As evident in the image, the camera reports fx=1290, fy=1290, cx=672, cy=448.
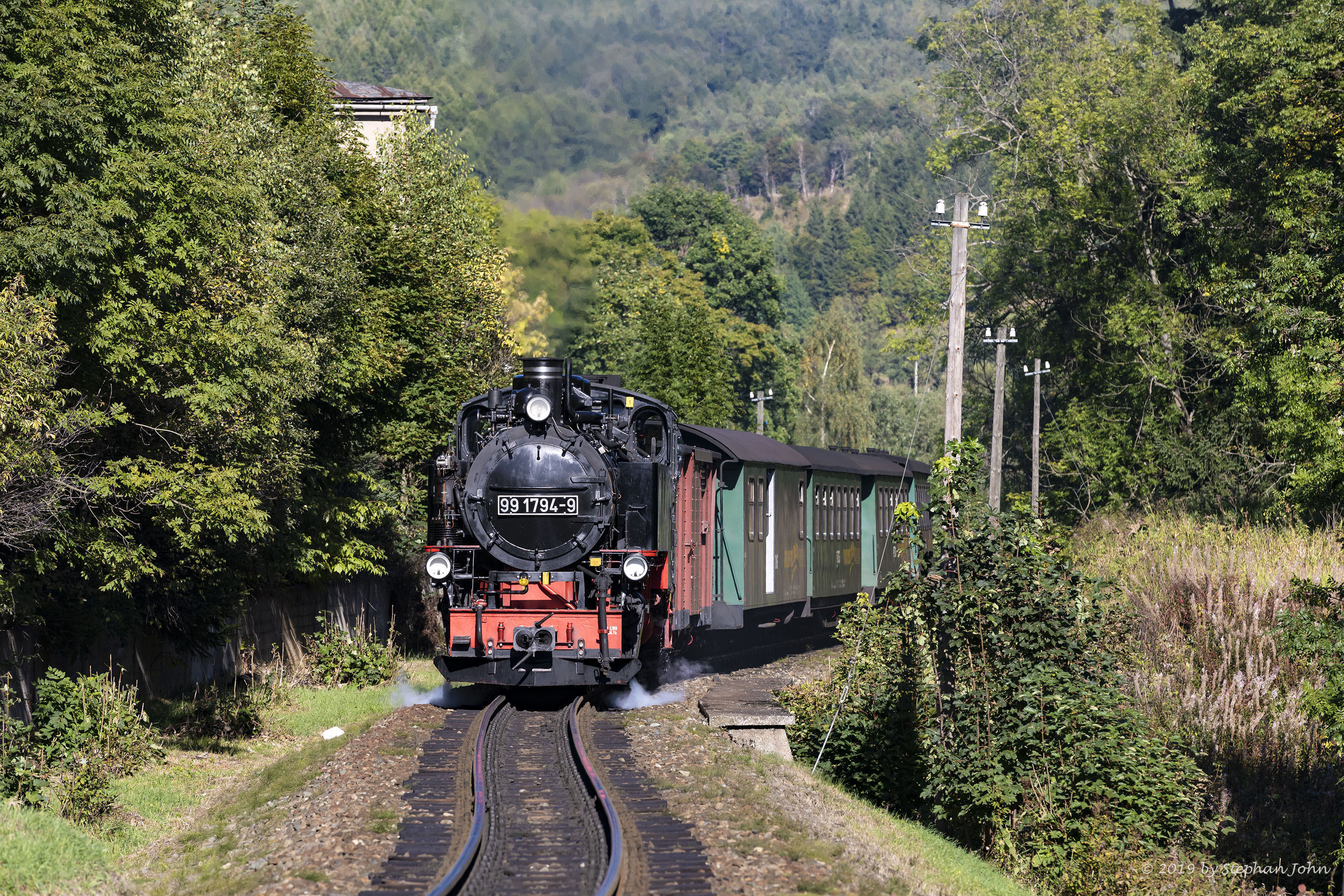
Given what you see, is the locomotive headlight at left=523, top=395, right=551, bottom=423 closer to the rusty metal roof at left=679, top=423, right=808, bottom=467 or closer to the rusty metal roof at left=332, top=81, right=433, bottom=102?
the rusty metal roof at left=679, top=423, right=808, bottom=467

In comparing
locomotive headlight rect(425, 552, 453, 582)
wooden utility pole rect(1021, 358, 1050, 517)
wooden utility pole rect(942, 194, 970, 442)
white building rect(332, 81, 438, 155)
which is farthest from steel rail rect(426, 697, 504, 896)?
wooden utility pole rect(1021, 358, 1050, 517)

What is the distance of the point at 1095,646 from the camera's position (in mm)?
12469

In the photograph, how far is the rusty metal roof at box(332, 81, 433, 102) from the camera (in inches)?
1339

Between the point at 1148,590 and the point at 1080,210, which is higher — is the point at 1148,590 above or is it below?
below

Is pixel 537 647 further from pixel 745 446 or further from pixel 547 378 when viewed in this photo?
pixel 745 446

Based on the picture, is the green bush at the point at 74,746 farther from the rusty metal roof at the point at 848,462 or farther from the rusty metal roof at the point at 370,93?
the rusty metal roof at the point at 370,93

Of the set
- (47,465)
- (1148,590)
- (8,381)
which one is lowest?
(1148,590)

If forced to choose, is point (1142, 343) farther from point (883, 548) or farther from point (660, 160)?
point (660, 160)

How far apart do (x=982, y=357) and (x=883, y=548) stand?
24.5m

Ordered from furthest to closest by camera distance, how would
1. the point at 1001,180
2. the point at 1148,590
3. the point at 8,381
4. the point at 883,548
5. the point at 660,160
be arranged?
the point at 1001,180 → the point at 883,548 → the point at 660,160 → the point at 1148,590 → the point at 8,381

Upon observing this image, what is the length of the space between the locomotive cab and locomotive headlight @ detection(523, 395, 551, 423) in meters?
0.02

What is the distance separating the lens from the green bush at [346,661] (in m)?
21.1

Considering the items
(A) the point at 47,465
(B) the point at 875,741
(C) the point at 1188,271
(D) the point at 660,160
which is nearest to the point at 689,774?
(B) the point at 875,741

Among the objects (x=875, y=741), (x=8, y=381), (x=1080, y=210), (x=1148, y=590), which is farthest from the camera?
(x=1080, y=210)
